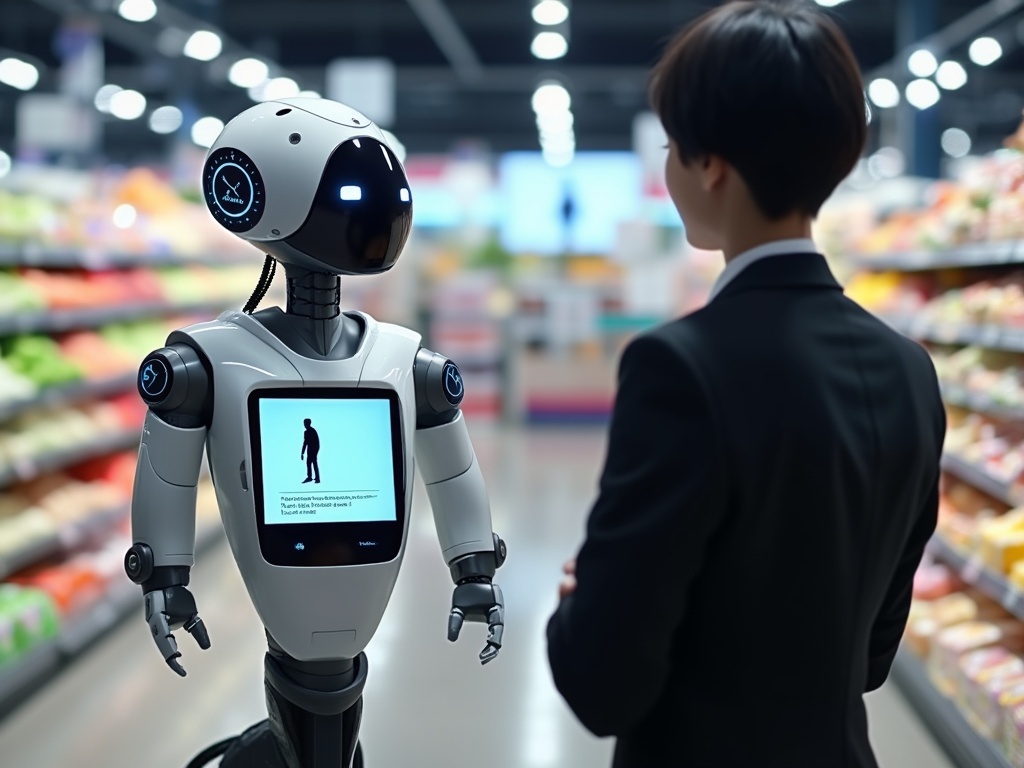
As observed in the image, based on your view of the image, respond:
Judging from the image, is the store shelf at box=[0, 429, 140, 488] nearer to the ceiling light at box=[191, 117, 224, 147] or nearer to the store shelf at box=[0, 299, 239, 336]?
the store shelf at box=[0, 299, 239, 336]

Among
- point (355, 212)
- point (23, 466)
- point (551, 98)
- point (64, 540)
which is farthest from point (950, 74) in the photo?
point (355, 212)

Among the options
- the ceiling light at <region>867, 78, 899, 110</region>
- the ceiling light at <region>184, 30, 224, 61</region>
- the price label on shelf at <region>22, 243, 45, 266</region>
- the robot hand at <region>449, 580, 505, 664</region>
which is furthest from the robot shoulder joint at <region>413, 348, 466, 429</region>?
the ceiling light at <region>867, 78, 899, 110</region>

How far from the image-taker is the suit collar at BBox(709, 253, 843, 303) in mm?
1175

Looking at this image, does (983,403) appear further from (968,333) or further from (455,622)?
(455,622)

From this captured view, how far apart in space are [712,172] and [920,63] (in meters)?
8.49

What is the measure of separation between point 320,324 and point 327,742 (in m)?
0.76

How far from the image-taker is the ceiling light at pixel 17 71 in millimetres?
15094

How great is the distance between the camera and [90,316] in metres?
4.96

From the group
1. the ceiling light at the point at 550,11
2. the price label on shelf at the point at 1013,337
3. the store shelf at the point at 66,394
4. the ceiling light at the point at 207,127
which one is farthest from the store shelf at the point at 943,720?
the ceiling light at the point at 207,127

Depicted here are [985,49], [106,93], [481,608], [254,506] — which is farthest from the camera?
[106,93]

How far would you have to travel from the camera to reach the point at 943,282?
5031 millimetres

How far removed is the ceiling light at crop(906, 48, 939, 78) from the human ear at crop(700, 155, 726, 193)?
8.28 meters

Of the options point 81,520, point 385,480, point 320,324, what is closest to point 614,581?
point 385,480

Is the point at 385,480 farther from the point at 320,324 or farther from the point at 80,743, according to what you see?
the point at 80,743
